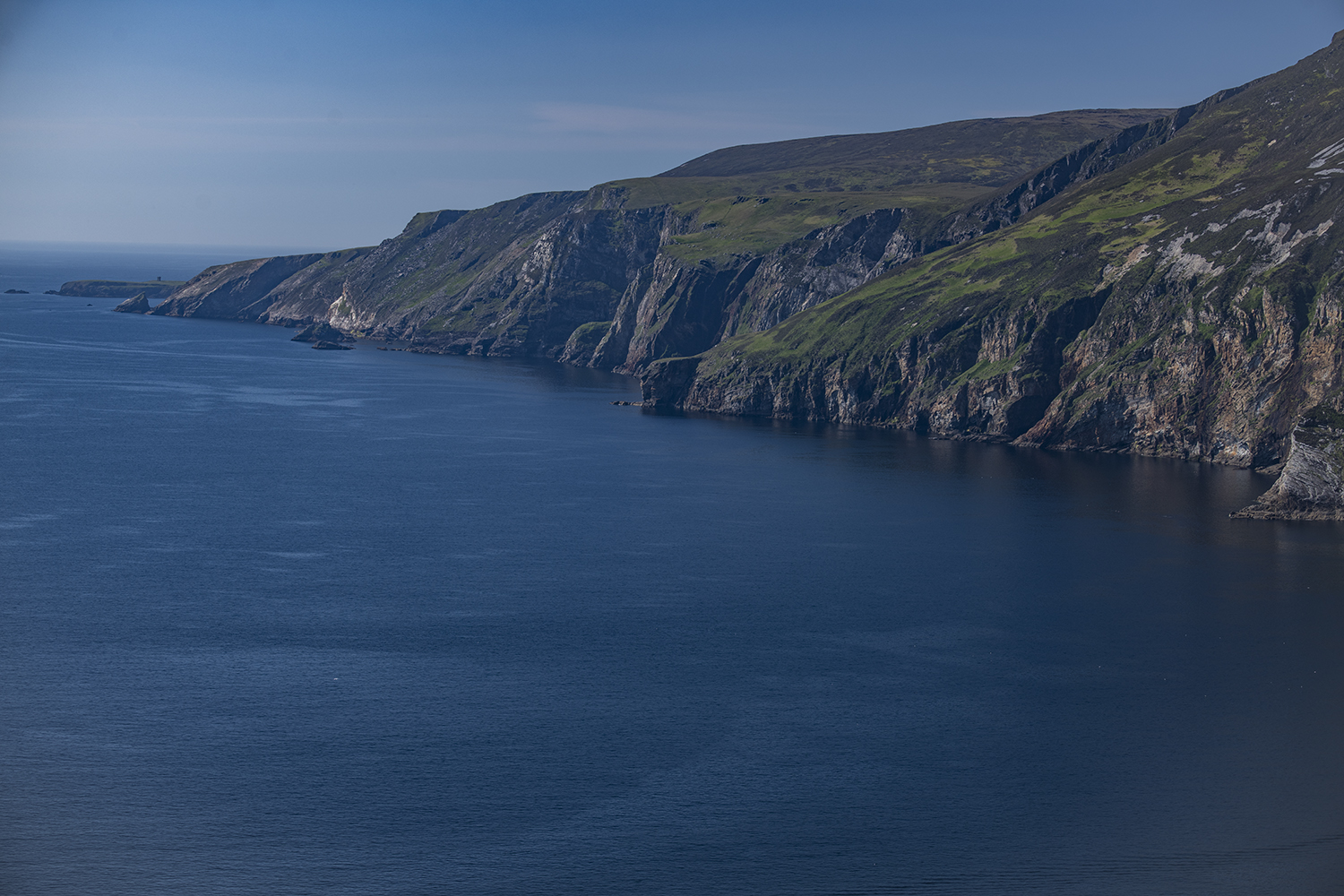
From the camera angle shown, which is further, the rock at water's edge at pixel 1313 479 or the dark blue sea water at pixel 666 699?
the rock at water's edge at pixel 1313 479

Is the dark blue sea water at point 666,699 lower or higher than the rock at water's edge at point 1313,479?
lower

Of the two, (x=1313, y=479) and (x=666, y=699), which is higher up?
(x=1313, y=479)

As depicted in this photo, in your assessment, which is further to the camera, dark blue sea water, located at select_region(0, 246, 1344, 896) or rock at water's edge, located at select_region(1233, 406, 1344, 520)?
rock at water's edge, located at select_region(1233, 406, 1344, 520)

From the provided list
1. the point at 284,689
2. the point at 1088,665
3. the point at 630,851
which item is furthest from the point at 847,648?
the point at 284,689

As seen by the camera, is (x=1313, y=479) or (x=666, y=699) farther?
(x=1313, y=479)

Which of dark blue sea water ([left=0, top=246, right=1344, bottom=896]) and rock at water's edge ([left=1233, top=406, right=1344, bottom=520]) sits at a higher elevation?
rock at water's edge ([left=1233, top=406, right=1344, bottom=520])
